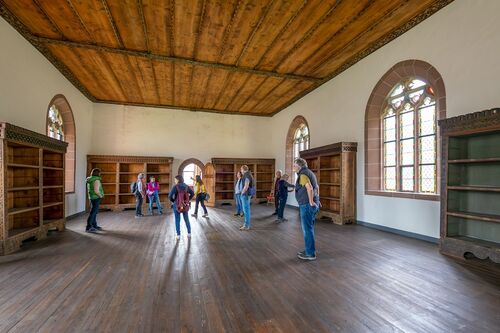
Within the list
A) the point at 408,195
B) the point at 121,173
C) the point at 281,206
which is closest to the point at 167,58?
the point at 281,206

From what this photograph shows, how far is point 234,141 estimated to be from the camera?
36.0ft

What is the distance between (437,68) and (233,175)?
7.56m

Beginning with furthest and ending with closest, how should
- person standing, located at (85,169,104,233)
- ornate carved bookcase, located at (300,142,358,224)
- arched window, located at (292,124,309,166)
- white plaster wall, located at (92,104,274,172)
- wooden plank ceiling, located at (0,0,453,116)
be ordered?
white plaster wall, located at (92,104,274,172)
arched window, located at (292,124,309,166)
ornate carved bookcase, located at (300,142,358,224)
person standing, located at (85,169,104,233)
wooden plank ceiling, located at (0,0,453,116)

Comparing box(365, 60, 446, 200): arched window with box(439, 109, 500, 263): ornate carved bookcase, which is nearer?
box(439, 109, 500, 263): ornate carved bookcase

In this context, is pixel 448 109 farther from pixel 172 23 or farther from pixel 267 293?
pixel 172 23

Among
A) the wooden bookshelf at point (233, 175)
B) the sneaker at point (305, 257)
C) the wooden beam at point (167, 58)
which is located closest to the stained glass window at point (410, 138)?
Answer: the wooden beam at point (167, 58)

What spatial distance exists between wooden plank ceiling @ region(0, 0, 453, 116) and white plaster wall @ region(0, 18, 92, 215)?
22 centimetres

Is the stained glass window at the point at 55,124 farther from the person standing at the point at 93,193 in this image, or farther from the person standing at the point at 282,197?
the person standing at the point at 282,197

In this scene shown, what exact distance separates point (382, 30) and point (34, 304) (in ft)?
21.2

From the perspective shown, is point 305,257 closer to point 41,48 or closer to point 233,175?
point 41,48

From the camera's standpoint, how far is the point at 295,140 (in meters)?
9.78

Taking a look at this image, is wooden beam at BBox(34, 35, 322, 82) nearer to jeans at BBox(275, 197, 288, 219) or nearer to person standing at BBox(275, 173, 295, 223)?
person standing at BBox(275, 173, 295, 223)

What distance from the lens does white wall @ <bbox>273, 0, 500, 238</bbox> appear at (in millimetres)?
3629

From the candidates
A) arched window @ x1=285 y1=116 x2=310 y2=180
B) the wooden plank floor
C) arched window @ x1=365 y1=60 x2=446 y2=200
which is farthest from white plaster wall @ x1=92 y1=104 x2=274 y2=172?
arched window @ x1=365 y1=60 x2=446 y2=200
